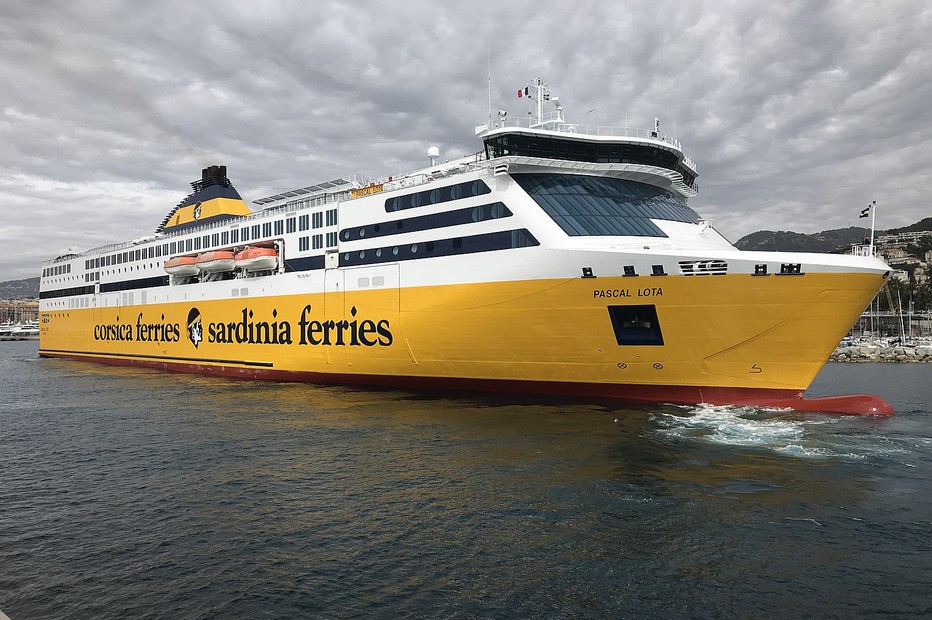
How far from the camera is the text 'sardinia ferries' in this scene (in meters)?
16.2

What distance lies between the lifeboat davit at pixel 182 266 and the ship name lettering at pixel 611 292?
83.3ft

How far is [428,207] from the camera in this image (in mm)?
22078

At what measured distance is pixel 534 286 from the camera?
18297 millimetres

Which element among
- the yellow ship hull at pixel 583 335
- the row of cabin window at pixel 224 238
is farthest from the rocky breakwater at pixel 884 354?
the row of cabin window at pixel 224 238

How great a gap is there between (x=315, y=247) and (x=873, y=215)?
72.7 feet

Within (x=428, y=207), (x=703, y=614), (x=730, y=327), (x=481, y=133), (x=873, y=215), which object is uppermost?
(x=481, y=133)

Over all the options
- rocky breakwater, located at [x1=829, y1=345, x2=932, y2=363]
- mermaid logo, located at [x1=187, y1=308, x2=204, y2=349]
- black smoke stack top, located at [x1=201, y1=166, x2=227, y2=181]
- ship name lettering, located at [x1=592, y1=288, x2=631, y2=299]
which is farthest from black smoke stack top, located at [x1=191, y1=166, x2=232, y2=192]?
rocky breakwater, located at [x1=829, y1=345, x2=932, y2=363]

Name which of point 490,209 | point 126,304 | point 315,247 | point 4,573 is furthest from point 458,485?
point 126,304

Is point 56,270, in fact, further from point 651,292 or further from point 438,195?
point 651,292

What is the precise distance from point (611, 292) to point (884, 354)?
6012 centimetres

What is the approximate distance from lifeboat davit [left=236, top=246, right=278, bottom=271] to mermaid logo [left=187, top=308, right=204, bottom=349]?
21.6 ft

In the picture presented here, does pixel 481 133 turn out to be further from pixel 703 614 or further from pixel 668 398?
pixel 703 614

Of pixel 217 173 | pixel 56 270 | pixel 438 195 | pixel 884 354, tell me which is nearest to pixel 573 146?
pixel 438 195

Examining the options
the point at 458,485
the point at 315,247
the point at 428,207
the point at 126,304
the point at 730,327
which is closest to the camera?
the point at 458,485
